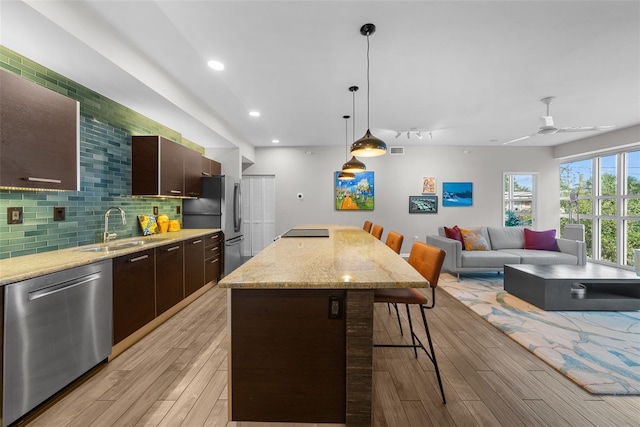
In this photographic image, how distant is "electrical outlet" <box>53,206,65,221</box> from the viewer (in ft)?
7.68

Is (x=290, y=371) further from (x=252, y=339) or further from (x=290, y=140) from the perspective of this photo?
(x=290, y=140)

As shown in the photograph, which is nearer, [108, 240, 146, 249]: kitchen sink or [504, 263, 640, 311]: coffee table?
[108, 240, 146, 249]: kitchen sink

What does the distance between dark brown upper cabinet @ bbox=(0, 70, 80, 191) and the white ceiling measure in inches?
16.6

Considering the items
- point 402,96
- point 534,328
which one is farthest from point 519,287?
point 402,96

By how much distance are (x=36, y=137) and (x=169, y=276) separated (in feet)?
5.37

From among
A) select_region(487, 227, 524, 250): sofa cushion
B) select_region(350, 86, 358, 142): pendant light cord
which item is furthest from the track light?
select_region(487, 227, 524, 250): sofa cushion

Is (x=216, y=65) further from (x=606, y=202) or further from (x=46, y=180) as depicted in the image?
(x=606, y=202)

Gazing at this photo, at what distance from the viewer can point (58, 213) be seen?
93.3 inches

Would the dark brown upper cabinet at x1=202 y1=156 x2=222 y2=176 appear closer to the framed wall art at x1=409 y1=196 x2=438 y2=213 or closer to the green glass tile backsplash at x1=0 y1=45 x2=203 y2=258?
the green glass tile backsplash at x1=0 y1=45 x2=203 y2=258

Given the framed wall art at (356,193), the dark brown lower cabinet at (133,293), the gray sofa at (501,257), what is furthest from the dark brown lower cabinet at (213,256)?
the gray sofa at (501,257)

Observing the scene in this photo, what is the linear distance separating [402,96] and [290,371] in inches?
138

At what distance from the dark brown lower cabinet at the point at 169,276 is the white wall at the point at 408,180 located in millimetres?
3595

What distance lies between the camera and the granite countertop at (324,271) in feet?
4.21

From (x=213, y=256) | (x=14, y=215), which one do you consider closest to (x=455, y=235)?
(x=213, y=256)
